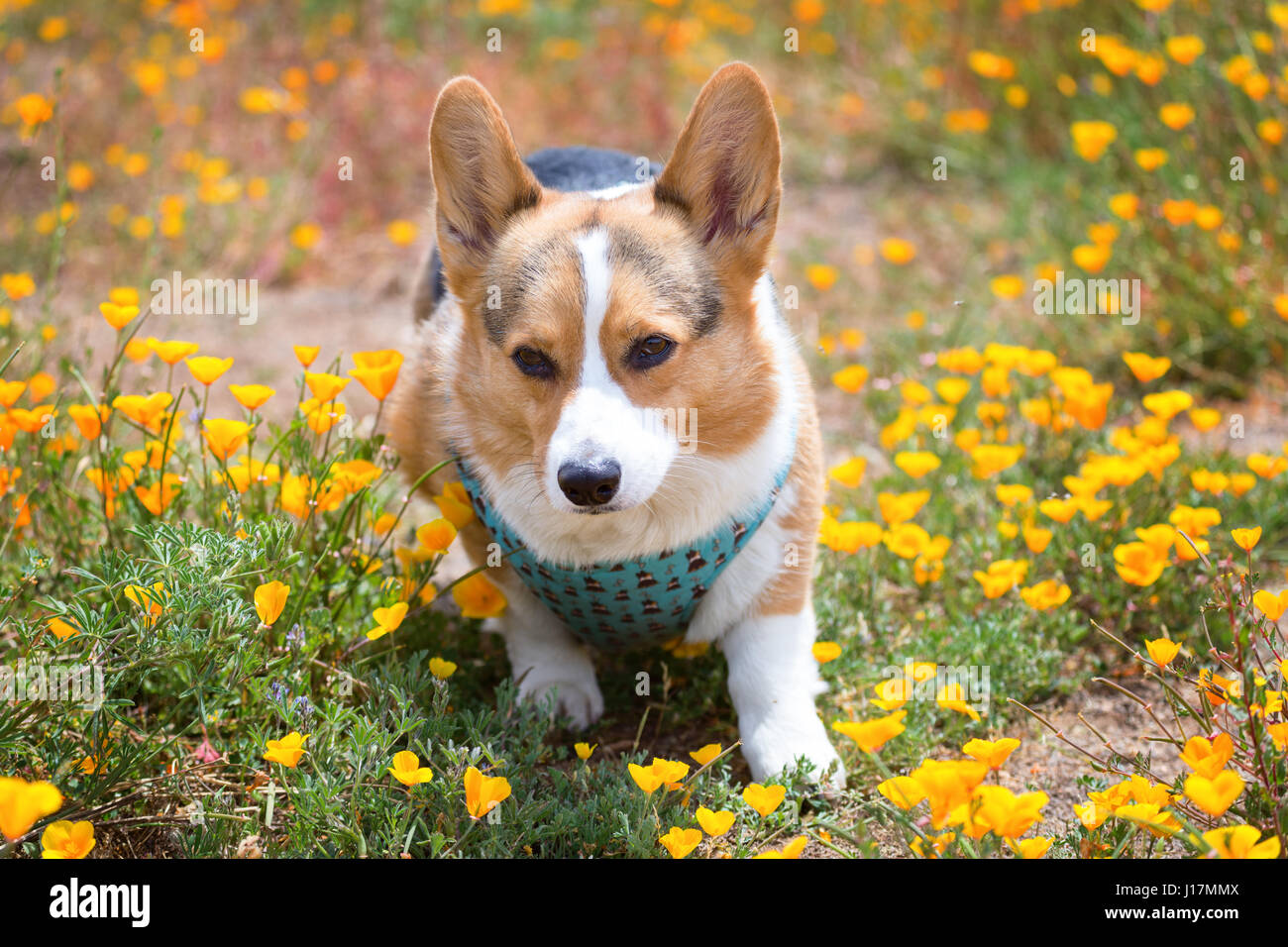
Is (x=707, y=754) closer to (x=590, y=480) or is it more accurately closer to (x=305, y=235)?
(x=590, y=480)

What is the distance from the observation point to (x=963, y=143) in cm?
597

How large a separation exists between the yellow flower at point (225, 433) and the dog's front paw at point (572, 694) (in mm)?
908

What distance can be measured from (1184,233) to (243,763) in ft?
12.6

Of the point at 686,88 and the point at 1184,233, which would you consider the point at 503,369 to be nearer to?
the point at 1184,233

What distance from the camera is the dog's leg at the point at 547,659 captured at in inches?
110

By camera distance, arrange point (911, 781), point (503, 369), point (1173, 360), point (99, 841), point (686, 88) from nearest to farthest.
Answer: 1. point (911, 781)
2. point (99, 841)
3. point (503, 369)
4. point (1173, 360)
5. point (686, 88)

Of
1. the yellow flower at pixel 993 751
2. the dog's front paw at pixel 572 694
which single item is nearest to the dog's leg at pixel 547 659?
the dog's front paw at pixel 572 694

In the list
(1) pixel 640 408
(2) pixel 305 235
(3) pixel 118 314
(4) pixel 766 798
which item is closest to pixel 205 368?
(3) pixel 118 314

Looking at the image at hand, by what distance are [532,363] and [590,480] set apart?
415mm

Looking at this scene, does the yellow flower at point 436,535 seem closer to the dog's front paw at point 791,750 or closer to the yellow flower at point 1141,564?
the dog's front paw at point 791,750

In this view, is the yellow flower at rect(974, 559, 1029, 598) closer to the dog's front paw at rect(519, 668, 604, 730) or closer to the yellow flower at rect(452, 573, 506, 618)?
the dog's front paw at rect(519, 668, 604, 730)

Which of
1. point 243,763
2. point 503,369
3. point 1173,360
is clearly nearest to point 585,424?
point 503,369

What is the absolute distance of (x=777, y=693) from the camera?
8.65 feet

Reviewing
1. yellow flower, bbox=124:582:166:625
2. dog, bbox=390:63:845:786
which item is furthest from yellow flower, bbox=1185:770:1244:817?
yellow flower, bbox=124:582:166:625
